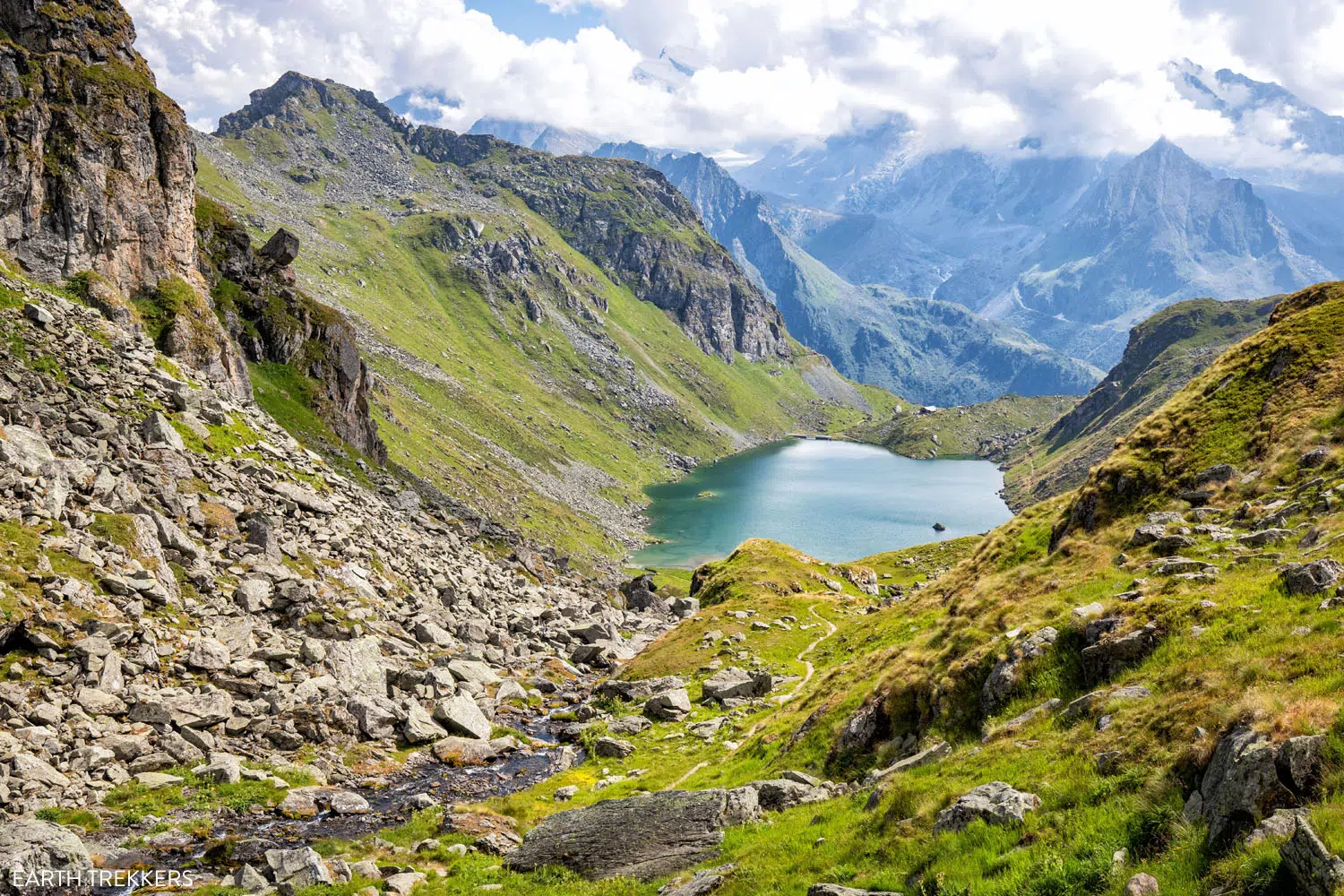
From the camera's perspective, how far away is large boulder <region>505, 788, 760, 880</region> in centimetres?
2072

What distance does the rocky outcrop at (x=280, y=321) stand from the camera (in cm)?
9275

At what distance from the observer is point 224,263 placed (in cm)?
9494

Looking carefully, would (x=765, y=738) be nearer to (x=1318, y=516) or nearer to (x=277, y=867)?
(x=277, y=867)

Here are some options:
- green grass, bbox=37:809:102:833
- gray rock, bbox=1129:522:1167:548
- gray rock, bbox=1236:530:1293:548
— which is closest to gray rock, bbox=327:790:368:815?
green grass, bbox=37:809:102:833

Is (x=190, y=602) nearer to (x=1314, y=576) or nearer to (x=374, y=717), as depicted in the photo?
(x=374, y=717)

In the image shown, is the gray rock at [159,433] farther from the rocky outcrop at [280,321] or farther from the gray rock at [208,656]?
the rocky outcrop at [280,321]

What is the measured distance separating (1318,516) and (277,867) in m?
33.7

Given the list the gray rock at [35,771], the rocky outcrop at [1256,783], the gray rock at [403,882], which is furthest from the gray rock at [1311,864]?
the gray rock at [35,771]

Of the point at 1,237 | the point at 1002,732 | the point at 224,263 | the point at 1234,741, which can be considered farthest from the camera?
the point at 224,263

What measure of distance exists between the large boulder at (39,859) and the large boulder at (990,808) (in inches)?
866

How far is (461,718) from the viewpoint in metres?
38.8

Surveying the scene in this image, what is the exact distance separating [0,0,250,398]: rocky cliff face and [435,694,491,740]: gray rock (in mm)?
47794

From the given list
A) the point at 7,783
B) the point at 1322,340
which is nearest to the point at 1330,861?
the point at 7,783

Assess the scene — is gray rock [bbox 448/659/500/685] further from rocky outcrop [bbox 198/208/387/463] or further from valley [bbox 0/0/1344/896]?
rocky outcrop [bbox 198/208/387/463]
